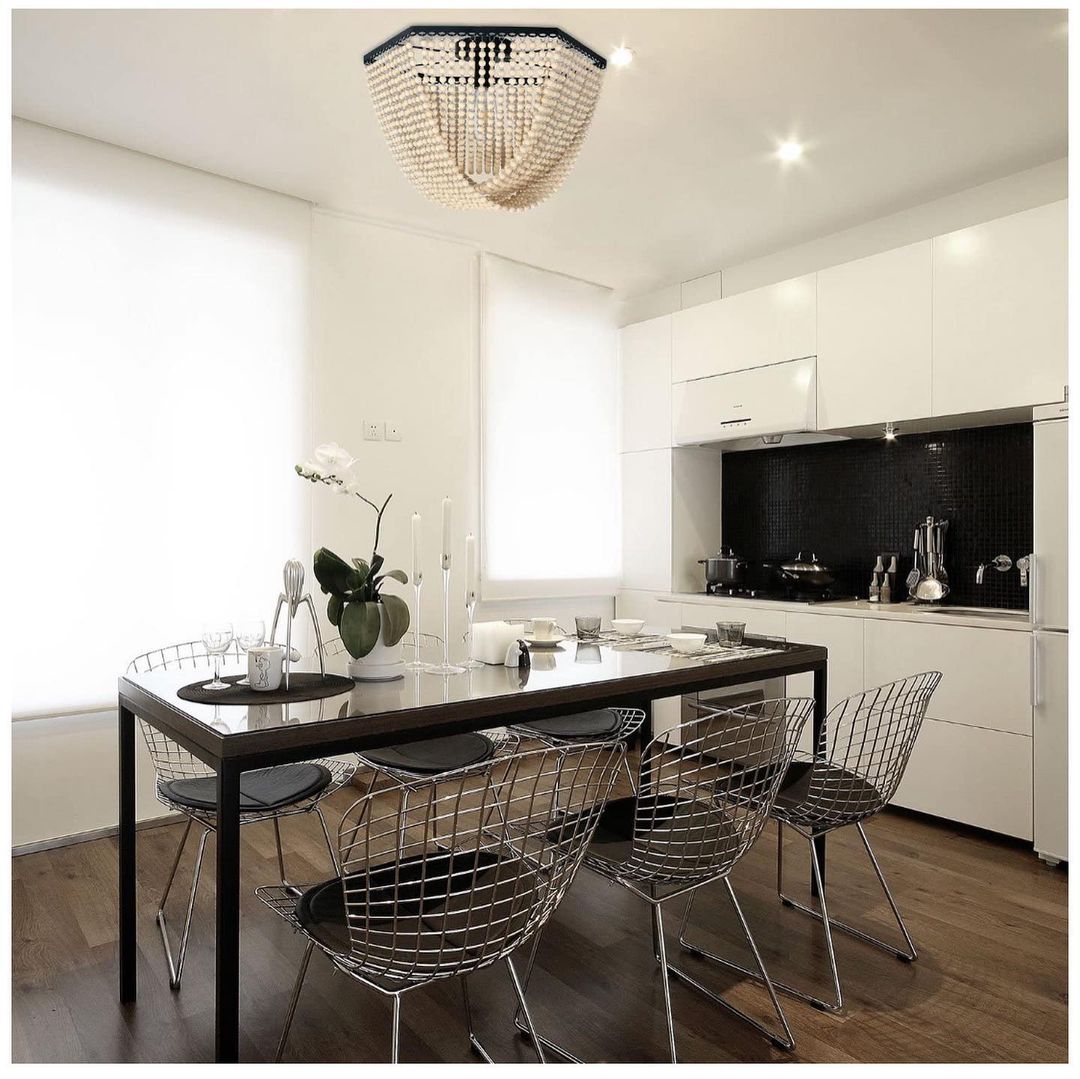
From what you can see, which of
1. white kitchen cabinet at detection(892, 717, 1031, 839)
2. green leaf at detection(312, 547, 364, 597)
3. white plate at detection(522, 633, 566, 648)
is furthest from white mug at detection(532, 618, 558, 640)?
white kitchen cabinet at detection(892, 717, 1031, 839)

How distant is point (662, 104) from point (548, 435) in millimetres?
2093

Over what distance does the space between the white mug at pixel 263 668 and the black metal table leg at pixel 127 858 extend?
0.39 metres

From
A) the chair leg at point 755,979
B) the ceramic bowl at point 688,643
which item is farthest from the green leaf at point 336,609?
the chair leg at point 755,979

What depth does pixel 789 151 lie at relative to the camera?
3.28m

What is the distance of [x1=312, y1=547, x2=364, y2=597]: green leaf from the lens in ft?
6.79

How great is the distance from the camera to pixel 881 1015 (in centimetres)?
204

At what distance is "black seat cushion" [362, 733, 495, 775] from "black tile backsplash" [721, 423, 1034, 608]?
232 centimetres

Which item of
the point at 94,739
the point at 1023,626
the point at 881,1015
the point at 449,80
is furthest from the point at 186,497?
the point at 1023,626

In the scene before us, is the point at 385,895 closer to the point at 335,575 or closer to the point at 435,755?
the point at 335,575

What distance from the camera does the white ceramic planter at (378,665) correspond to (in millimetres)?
2078

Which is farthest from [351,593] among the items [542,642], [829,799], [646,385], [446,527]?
[646,385]

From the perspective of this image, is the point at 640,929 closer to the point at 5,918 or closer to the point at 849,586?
the point at 5,918

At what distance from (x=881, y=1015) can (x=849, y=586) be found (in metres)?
2.54

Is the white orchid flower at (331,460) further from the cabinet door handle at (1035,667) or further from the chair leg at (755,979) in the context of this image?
the cabinet door handle at (1035,667)
